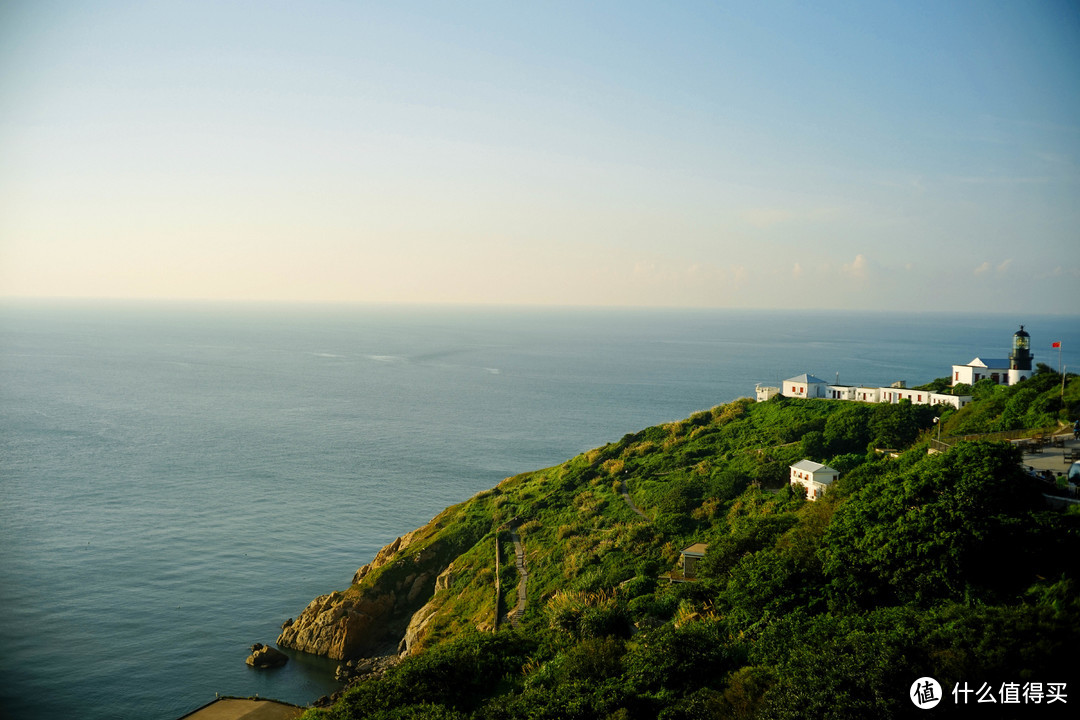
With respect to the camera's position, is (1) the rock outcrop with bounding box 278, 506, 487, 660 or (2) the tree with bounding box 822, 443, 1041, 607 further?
(1) the rock outcrop with bounding box 278, 506, 487, 660

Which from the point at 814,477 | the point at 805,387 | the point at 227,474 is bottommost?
the point at 227,474

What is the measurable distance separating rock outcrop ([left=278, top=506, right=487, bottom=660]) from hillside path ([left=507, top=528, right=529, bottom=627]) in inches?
115

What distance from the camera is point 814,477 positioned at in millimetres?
30047

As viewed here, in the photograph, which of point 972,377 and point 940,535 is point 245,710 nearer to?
point 940,535

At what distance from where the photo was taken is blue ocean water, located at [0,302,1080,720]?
30297mm

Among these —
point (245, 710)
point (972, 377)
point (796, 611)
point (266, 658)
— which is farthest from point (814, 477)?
point (266, 658)

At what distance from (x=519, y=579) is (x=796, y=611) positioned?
50.5 feet

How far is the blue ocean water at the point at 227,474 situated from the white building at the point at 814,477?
20.6 m

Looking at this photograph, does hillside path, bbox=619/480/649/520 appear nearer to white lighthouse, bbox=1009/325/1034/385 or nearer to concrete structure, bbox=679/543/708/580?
concrete structure, bbox=679/543/708/580

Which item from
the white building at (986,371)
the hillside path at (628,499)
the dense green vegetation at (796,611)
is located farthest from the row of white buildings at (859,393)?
the hillside path at (628,499)

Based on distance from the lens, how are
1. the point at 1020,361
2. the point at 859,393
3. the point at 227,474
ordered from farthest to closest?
the point at 227,474
the point at 859,393
the point at 1020,361

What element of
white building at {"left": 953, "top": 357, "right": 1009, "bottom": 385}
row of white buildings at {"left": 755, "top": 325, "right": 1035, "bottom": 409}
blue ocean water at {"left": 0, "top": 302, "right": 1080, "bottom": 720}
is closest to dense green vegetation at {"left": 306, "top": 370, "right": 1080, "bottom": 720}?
row of white buildings at {"left": 755, "top": 325, "right": 1035, "bottom": 409}

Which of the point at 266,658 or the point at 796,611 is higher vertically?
the point at 796,611

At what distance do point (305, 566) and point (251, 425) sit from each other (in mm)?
39367
